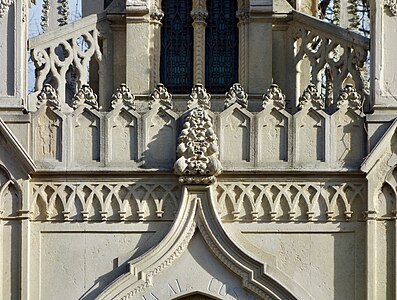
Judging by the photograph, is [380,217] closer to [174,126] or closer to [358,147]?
[358,147]

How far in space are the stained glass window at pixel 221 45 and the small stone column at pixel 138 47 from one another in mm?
979

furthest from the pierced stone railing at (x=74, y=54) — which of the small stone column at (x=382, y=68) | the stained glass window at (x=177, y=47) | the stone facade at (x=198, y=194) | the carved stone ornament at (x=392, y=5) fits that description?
the carved stone ornament at (x=392, y=5)

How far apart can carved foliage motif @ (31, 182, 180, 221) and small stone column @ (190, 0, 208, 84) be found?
3567mm

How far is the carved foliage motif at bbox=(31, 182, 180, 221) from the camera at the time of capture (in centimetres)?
2348

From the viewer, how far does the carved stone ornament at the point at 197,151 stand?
2322 centimetres

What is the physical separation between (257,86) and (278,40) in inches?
31.5

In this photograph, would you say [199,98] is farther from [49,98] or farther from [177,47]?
[177,47]

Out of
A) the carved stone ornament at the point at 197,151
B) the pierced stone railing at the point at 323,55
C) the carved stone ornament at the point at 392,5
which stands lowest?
the carved stone ornament at the point at 197,151

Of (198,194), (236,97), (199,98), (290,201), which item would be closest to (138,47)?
(199,98)

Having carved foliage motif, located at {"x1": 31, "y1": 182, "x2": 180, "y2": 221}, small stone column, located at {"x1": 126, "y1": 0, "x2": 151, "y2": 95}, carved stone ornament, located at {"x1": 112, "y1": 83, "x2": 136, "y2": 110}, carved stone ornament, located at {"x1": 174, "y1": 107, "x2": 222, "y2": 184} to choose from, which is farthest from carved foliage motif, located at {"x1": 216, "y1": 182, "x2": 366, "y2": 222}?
small stone column, located at {"x1": 126, "y1": 0, "x2": 151, "y2": 95}

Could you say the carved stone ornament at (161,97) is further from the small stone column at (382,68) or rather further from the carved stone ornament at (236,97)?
the small stone column at (382,68)

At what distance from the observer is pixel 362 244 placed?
23.5 m

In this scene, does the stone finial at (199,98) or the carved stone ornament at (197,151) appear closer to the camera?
the carved stone ornament at (197,151)

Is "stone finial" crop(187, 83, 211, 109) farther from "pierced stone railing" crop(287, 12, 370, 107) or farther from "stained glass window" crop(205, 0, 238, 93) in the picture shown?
"stained glass window" crop(205, 0, 238, 93)
